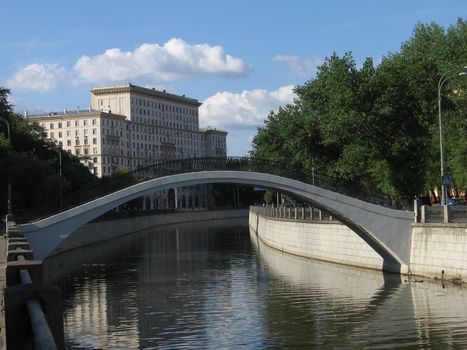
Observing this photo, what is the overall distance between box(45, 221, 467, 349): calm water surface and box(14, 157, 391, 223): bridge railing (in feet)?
13.0

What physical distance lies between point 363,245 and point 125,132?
13705 cm

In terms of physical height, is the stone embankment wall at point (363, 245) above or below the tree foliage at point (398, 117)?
below

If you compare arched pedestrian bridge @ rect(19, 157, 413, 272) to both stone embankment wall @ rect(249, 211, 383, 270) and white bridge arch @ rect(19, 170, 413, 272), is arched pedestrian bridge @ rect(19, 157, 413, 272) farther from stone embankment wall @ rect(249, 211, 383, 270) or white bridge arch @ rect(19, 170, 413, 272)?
stone embankment wall @ rect(249, 211, 383, 270)

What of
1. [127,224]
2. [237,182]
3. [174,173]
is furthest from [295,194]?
[127,224]

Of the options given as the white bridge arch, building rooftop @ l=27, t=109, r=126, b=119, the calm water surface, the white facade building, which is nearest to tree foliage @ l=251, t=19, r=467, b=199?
the white bridge arch

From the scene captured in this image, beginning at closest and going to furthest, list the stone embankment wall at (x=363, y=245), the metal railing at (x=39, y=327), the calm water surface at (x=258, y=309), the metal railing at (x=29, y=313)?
the metal railing at (x=39, y=327) < the metal railing at (x=29, y=313) < the calm water surface at (x=258, y=309) < the stone embankment wall at (x=363, y=245)

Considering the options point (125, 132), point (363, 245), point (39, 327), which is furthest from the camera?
point (125, 132)

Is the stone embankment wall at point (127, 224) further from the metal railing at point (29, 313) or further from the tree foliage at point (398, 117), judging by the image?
the metal railing at point (29, 313)

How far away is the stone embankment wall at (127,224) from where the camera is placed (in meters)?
68.8

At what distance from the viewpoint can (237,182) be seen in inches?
1479

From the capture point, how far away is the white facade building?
166m

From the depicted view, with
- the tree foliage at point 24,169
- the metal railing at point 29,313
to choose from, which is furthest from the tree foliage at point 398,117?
the metal railing at point 29,313

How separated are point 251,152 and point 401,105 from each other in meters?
43.9

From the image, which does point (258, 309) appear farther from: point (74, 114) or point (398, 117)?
point (74, 114)
